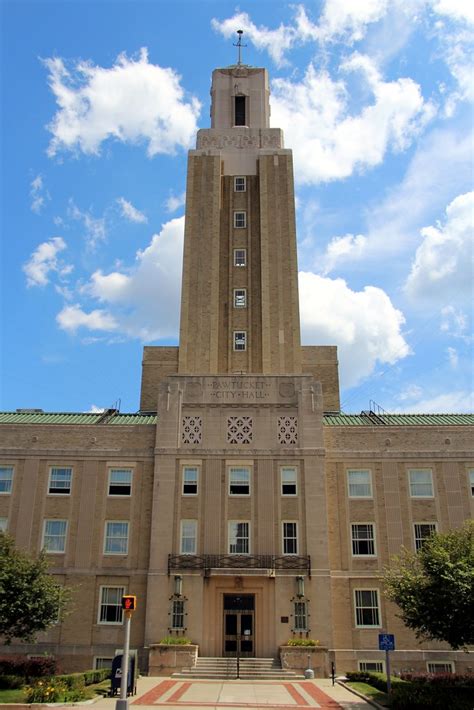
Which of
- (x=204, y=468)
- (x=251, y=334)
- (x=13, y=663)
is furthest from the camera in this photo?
(x=251, y=334)

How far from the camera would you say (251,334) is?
4794cm

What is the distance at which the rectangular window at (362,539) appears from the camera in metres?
38.6

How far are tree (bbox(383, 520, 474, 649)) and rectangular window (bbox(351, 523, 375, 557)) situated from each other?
1020cm

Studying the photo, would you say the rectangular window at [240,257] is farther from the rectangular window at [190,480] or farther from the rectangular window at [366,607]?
the rectangular window at [366,607]

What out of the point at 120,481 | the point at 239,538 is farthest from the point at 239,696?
the point at 120,481

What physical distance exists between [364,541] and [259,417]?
9605mm

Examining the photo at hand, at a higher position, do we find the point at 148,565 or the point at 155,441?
the point at 155,441

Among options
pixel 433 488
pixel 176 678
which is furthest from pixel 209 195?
pixel 176 678

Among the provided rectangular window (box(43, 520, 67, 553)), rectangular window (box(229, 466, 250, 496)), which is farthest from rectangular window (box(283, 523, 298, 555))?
rectangular window (box(43, 520, 67, 553))

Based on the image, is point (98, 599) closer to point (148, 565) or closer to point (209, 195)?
point (148, 565)

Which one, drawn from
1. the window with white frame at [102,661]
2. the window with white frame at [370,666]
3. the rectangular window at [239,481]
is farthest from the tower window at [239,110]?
the window with white frame at [370,666]

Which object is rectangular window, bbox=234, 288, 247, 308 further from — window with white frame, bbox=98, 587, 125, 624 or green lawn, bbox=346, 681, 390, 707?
green lawn, bbox=346, 681, 390, 707

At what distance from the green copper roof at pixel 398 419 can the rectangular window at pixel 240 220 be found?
16531mm

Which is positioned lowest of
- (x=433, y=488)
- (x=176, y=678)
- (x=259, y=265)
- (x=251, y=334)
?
(x=176, y=678)
